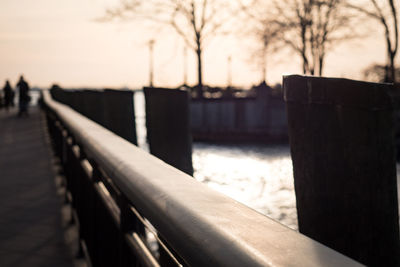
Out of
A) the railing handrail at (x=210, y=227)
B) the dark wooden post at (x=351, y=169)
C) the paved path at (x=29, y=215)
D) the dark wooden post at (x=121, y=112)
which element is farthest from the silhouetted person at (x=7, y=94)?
the dark wooden post at (x=351, y=169)

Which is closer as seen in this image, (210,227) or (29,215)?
(210,227)

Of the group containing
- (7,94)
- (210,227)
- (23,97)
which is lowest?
(210,227)

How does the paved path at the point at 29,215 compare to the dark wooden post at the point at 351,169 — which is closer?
the dark wooden post at the point at 351,169

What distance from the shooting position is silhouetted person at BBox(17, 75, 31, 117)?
2220 centimetres

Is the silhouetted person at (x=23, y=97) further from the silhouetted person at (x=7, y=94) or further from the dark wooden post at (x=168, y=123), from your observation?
the dark wooden post at (x=168, y=123)

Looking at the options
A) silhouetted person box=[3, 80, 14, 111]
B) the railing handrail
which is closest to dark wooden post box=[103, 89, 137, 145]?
the railing handrail

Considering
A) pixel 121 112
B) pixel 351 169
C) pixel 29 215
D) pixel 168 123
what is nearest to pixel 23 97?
pixel 29 215

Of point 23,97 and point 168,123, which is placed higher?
point 23,97

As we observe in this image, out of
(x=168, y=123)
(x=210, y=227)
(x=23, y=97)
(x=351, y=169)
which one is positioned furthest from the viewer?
(x=23, y=97)

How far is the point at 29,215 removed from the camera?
4.65m

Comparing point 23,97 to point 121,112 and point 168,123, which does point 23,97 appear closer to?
point 121,112

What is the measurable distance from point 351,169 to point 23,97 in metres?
23.0

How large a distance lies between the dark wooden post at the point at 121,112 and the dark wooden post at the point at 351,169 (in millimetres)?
2358

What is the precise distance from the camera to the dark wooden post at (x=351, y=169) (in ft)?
3.01
